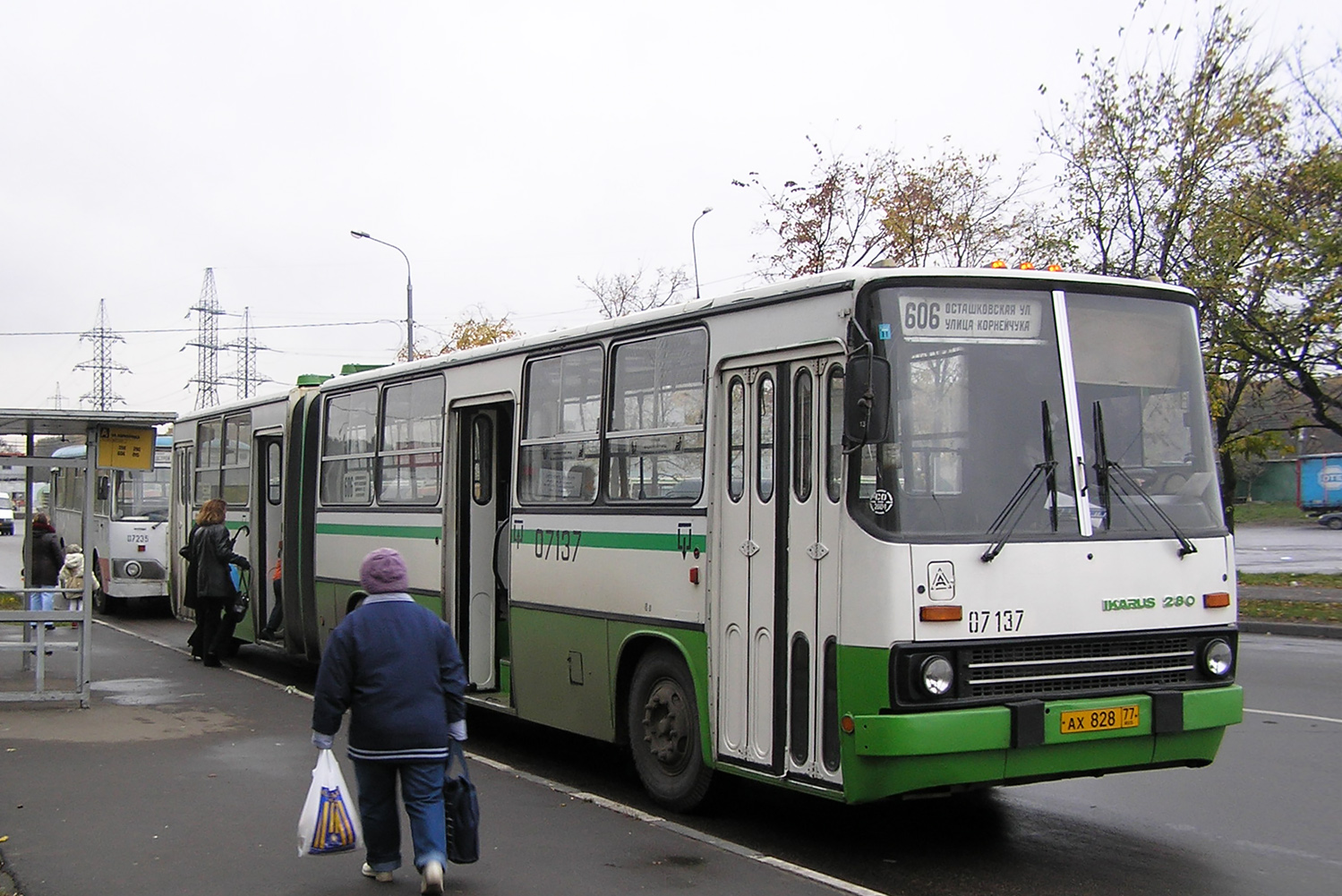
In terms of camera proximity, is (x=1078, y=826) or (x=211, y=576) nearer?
(x=1078, y=826)

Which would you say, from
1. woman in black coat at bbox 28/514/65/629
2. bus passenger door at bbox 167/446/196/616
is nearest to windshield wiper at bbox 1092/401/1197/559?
woman in black coat at bbox 28/514/65/629

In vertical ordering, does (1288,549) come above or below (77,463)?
below

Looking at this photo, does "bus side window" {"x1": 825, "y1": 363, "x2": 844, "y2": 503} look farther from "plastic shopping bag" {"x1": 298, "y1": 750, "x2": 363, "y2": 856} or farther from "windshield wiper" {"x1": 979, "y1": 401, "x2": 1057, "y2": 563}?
"plastic shopping bag" {"x1": 298, "y1": 750, "x2": 363, "y2": 856}

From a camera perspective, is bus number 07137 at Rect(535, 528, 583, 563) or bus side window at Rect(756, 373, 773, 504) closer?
bus side window at Rect(756, 373, 773, 504)

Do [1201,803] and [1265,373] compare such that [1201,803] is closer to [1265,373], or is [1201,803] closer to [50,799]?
[50,799]

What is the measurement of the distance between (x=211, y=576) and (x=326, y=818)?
10086 mm

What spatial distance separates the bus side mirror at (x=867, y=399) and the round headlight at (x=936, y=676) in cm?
107

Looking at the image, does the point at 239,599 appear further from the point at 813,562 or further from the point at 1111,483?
the point at 1111,483

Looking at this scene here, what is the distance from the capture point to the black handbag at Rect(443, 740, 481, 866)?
6.30 metres

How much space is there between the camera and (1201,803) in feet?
27.6

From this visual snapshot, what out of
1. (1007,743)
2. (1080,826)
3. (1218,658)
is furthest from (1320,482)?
(1007,743)

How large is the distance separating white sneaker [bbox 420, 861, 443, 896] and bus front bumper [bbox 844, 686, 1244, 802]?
194cm

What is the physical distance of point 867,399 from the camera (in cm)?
654

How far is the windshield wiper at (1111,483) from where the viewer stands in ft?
23.1
